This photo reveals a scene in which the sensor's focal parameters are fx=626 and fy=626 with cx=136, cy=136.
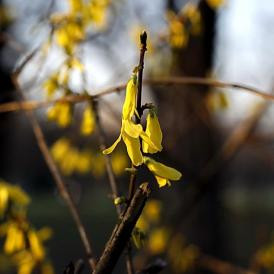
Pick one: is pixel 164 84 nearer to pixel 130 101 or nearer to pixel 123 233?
pixel 130 101

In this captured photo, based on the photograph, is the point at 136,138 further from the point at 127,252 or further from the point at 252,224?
the point at 252,224

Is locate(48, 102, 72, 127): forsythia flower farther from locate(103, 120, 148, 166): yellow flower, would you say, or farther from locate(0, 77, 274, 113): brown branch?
locate(103, 120, 148, 166): yellow flower

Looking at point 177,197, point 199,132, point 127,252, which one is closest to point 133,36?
point 199,132

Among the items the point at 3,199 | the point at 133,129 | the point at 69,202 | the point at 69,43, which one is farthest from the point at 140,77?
the point at 69,43

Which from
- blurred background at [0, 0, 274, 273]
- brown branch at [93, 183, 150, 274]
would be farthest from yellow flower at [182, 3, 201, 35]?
brown branch at [93, 183, 150, 274]

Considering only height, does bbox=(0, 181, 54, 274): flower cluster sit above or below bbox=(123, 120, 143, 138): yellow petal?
below

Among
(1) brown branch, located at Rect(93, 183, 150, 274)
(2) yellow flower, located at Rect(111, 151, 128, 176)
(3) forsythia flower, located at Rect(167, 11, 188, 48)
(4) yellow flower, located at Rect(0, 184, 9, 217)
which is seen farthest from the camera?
(2) yellow flower, located at Rect(111, 151, 128, 176)

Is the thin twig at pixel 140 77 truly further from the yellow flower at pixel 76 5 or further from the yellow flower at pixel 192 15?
the yellow flower at pixel 192 15

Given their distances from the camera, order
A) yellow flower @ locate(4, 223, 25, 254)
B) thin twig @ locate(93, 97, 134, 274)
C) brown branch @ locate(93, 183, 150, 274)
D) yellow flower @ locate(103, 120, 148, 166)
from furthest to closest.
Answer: yellow flower @ locate(4, 223, 25, 254) → thin twig @ locate(93, 97, 134, 274) → yellow flower @ locate(103, 120, 148, 166) → brown branch @ locate(93, 183, 150, 274)
